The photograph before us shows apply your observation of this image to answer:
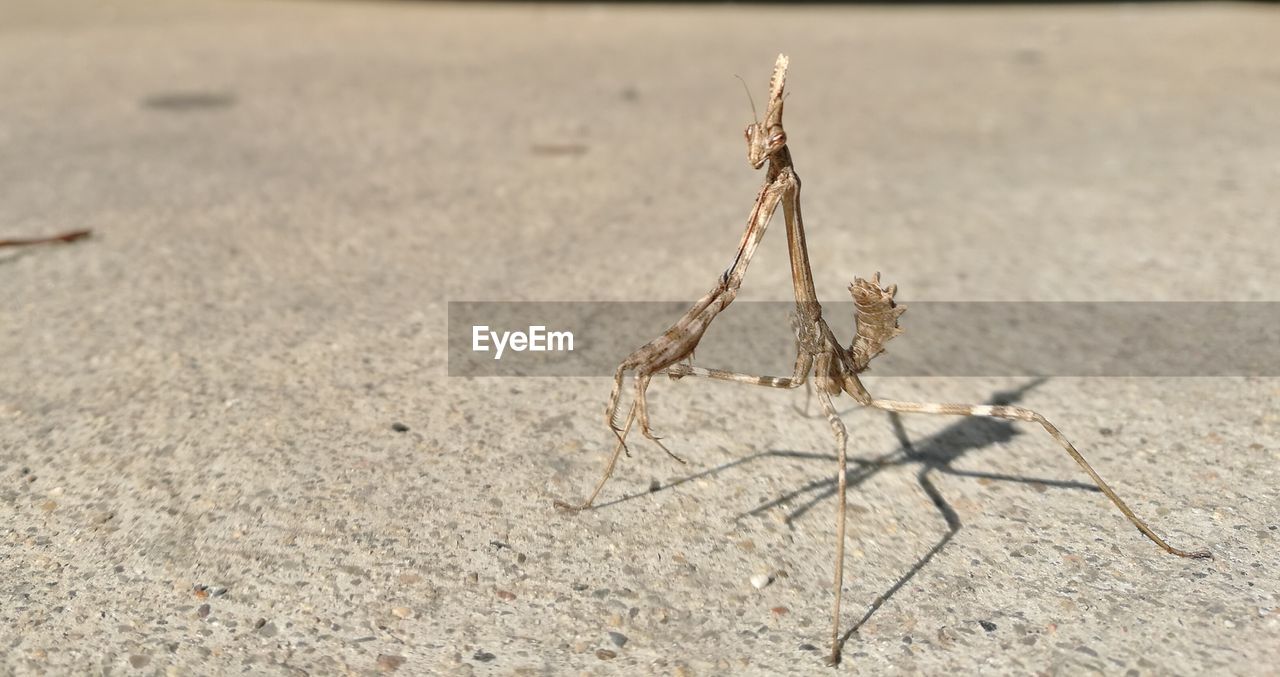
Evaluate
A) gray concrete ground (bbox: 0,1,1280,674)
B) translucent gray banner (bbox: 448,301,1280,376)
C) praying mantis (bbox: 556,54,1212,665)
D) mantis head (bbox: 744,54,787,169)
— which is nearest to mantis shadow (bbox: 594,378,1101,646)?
gray concrete ground (bbox: 0,1,1280,674)

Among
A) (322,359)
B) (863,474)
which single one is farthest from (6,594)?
(863,474)

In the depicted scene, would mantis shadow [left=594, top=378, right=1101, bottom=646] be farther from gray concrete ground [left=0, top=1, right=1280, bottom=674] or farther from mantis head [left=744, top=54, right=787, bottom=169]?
mantis head [left=744, top=54, right=787, bottom=169]

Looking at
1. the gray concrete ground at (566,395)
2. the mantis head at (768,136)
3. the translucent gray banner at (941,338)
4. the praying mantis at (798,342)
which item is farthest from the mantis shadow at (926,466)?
the mantis head at (768,136)

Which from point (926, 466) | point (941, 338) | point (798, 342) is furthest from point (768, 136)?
point (941, 338)

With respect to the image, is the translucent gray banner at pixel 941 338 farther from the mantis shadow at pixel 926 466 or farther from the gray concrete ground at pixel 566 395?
the mantis shadow at pixel 926 466

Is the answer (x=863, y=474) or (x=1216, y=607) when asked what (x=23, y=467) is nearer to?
(x=863, y=474)
